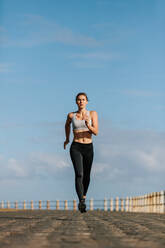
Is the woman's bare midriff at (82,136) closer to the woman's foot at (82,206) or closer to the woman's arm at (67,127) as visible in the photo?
the woman's arm at (67,127)

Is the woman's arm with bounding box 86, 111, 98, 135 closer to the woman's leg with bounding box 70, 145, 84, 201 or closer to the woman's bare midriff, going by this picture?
the woman's bare midriff

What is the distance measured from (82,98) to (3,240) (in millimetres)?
4568

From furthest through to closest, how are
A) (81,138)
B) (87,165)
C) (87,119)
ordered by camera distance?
1. (87,165)
2. (81,138)
3. (87,119)

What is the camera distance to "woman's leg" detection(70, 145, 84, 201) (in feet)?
27.7

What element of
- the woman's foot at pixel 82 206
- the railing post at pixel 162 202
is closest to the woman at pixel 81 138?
the woman's foot at pixel 82 206

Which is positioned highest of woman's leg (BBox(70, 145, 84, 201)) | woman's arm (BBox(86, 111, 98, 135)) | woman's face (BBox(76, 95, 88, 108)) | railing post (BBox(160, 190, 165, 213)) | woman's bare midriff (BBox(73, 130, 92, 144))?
woman's face (BBox(76, 95, 88, 108))

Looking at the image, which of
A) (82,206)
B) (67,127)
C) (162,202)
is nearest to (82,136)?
(67,127)

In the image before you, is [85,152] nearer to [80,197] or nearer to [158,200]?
[80,197]

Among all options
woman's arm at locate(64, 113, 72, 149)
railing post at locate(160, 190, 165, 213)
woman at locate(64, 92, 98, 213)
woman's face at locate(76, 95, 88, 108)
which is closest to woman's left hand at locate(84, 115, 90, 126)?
woman at locate(64, 92, 98, 213)

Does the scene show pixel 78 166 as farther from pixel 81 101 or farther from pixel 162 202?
pixel 162 202

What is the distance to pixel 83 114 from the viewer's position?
8.58 metres

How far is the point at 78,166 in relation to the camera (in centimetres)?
853

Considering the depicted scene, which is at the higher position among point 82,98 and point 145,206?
point 82,98

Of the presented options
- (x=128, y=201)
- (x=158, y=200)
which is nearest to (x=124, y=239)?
(x=158, y=200)
